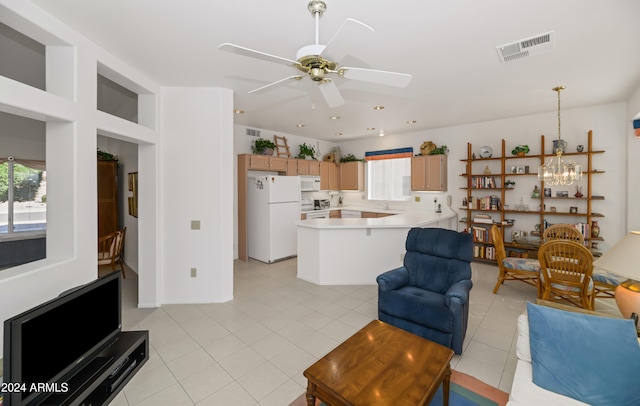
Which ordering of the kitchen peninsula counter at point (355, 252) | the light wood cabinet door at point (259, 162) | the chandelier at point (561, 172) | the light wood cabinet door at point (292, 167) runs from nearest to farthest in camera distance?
1. the chandelier at point (561, 172)
2. the kitchen peninsula counter at point (355, 252)
3. the light wood cabinet door at point (259, 162)
4. the light wood cabinet door at point (292, 167)

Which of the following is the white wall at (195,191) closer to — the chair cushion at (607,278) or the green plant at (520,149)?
the chair cushion at (607,278)

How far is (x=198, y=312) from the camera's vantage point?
3.37 metres

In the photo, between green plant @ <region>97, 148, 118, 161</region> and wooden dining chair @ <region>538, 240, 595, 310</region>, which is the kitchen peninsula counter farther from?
green plant @ <region>97, 148, 118, 161</region>

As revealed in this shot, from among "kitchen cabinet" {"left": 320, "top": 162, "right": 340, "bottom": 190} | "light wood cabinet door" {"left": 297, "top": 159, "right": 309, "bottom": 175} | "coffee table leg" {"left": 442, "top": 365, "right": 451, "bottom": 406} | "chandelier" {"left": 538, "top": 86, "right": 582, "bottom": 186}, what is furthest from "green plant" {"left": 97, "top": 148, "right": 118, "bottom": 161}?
"chandelier" {"left": 538, "top": 86, "right": 582, "bottom": 186}

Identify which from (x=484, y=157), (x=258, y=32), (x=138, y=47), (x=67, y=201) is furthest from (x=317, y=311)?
(x=484, y=157)

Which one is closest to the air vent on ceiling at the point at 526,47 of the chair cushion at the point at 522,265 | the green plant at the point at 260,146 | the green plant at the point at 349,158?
the chair cushion at the point at 522,265

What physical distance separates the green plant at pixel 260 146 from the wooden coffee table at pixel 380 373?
4552 mm

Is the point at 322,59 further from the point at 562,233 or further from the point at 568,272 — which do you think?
the point at 562,233

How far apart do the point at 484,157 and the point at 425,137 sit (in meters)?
1.33

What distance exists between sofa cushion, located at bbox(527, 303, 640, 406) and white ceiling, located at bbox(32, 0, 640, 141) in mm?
2123

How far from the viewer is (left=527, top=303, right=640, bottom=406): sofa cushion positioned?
55.8 inches

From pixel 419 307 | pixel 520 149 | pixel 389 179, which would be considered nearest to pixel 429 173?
pixel 389 179

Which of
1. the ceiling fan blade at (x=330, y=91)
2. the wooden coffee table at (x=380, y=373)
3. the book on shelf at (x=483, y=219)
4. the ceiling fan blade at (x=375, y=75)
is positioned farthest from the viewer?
the book on shelf at (x=483, y=219)

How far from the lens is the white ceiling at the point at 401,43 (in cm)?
201
